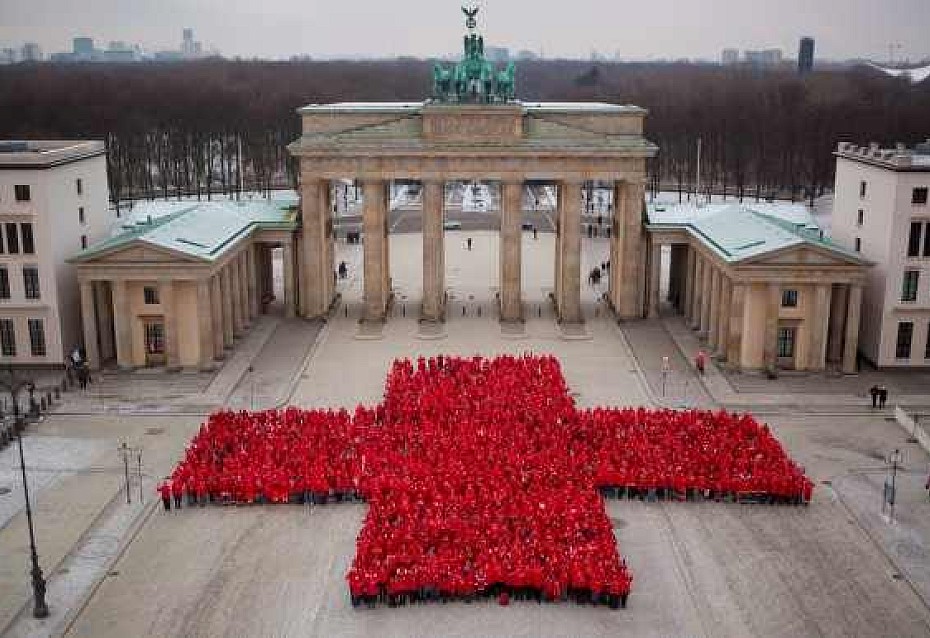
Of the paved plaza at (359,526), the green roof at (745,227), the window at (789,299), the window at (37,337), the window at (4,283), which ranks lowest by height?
the paved plaza at (359,526)

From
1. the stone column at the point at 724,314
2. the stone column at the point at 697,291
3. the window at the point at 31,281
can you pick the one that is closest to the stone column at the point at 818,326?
the stone column at the point at 724,314

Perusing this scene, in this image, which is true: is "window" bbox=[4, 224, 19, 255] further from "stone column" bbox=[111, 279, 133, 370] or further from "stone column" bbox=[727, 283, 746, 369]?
"stone column" bbox=[727, 283, 746, 369]

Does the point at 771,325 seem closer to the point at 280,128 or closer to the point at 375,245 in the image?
the point at 375,245

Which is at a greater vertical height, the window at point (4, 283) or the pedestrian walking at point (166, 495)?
the window at point (4, 283)

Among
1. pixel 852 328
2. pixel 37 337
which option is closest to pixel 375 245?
pixel 37 337

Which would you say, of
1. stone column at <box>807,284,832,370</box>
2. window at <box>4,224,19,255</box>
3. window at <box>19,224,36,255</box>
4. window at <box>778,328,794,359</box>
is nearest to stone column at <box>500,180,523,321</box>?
window at <box>778,328,794,359</box>

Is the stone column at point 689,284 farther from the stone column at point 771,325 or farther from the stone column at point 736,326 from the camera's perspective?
the stone column at point 771,325
